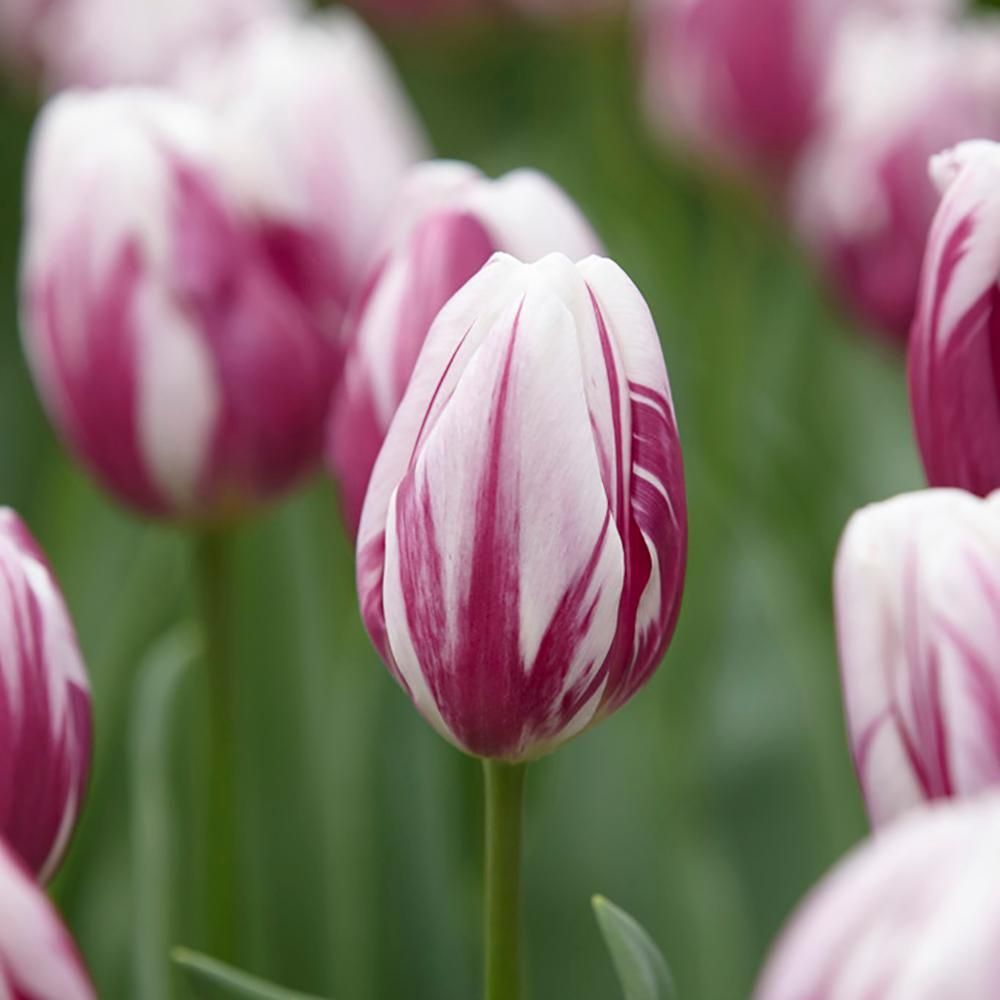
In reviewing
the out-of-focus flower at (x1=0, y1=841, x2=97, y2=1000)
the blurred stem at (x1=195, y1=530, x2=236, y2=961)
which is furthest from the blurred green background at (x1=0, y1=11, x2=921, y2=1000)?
the out-of-focus flower at (x1=0, y1=841, x2=97, y2=1000)

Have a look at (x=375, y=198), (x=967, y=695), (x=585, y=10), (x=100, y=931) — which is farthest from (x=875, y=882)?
(x=585, y=10)

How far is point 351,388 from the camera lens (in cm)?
49

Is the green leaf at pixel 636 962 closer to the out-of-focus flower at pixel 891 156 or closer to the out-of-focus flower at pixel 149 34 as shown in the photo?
the out-of-focus flower at pixel 891 156

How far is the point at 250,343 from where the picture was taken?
24.1 inches

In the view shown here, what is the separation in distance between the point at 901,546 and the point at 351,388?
18 cm

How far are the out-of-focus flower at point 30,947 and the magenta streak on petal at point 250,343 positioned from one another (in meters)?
0.31

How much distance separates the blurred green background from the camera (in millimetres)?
807

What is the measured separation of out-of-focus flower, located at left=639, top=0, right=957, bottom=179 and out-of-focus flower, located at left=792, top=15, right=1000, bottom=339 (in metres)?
0.11

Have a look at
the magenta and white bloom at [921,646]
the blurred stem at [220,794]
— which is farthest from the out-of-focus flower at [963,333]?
the blurred stem at [220,794]

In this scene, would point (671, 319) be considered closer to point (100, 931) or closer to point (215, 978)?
point (100, 931)

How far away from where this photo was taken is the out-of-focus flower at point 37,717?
15.3 inches

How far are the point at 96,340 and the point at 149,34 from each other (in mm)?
499

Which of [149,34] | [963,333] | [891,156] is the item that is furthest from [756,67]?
[963,333]

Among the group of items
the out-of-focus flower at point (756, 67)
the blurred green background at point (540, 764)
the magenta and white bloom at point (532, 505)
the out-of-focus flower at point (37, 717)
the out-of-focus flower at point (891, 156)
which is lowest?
the blurred green background at point (540, 764)
